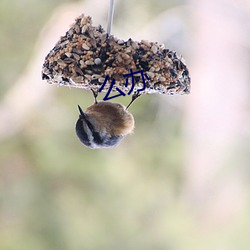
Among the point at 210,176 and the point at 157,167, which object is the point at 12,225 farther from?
the point at 210,176

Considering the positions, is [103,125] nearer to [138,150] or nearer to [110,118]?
[110,118]

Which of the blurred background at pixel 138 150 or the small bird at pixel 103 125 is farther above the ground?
the blurred background at pixel 138 150

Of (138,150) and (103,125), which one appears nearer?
(103,125)

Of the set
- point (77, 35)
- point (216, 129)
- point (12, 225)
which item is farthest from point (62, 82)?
point (12, 225)

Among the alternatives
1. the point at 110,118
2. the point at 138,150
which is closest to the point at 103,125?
the point at 110,118

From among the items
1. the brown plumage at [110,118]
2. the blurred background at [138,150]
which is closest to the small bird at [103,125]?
the brown plumage at [110,118]

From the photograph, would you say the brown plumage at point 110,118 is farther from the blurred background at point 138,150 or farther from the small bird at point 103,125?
the blurred background at point 138,150

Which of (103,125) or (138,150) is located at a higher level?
(138,150)
